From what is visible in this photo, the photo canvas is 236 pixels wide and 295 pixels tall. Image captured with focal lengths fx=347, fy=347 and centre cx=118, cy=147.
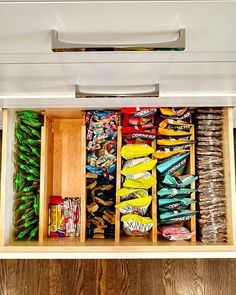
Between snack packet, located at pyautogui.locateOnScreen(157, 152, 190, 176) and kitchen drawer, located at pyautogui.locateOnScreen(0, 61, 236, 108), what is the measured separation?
0.25 m

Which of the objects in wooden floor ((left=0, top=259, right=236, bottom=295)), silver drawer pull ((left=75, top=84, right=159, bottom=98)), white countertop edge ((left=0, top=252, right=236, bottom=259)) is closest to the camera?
silver drawer pull ((left=75, top=84, right=159, bottom=98))

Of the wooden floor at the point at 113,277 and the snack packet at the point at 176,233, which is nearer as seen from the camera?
the snack packet at the point at 176,233

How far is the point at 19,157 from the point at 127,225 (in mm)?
542

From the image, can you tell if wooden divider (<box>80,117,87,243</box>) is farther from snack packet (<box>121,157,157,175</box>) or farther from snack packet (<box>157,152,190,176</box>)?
snack packet (<box>157,152,190,176</box>)

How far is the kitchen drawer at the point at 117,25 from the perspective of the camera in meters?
0.59

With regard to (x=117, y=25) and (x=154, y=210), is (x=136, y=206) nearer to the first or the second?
(x=154, y=210)

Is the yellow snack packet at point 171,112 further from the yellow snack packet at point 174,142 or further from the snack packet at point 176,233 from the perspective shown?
the snack packet at point 176,233

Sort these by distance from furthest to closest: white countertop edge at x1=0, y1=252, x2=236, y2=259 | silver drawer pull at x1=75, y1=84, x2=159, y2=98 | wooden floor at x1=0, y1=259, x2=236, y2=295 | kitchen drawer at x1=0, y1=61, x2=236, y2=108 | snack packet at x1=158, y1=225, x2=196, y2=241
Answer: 1. wooden floor at x1=0, y1=259, x2=236, y2=295
2. snack packet at x1=158, y1=225, x2=196, y2=241
3. white countertop edge at x1=0, y1=252, x2=236, y2=259
4. silver drawer pull at x1=75, y1=84, x2=159, y2=98
5. kitchen drawer at x1=0, y1=61, x2=236, y2=108

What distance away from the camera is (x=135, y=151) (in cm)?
143

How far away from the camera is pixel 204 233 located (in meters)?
1.38

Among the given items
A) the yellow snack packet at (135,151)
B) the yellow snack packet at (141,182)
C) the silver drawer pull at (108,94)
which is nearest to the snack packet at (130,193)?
the yellow snack packet at (141,182)

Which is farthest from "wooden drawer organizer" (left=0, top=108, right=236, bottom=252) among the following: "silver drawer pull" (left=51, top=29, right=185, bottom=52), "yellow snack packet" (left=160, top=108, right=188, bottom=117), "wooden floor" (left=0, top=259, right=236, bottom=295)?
"silver drawer pull" (left=51, top=29, right=185, bottom=52)

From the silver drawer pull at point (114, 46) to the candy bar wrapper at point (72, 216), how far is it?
3.25 ft

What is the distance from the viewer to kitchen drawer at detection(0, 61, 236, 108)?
2.88 ft
